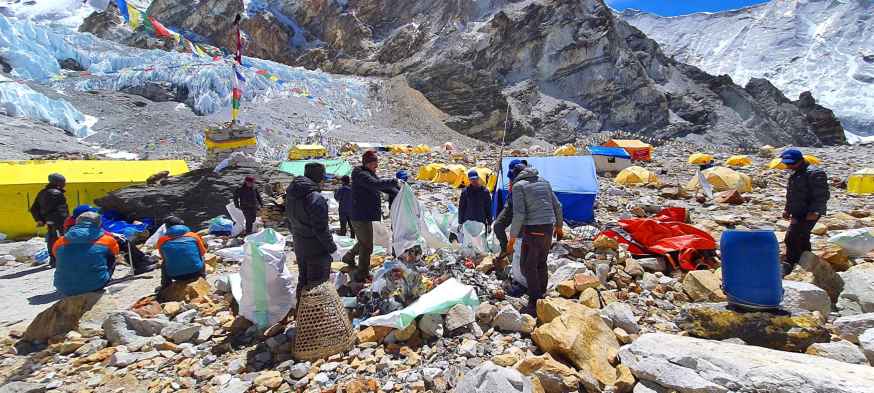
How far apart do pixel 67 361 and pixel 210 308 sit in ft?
3.12

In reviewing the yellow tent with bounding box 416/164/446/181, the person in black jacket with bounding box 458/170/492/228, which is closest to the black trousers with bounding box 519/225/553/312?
the person in black jacket with bounding box 458/170/492/228

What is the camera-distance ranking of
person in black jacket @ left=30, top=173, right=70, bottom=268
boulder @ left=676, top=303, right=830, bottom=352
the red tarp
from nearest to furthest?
boulder @ left=676, top=303, right=830, bottom=352
the red tarp
person in black jacket @ left=30, top=173, right=70, bottom=268

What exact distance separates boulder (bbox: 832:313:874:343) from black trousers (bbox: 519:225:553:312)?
180 centimetres

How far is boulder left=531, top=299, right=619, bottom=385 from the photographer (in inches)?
90.3

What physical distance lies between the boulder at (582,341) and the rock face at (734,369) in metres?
0.15

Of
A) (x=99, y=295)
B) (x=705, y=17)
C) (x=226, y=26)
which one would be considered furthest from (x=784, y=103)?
(x=226, y=26)

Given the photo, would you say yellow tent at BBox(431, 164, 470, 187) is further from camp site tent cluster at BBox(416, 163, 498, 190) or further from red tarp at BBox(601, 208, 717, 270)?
red tarp at BBox(601, 208, 717, 270)

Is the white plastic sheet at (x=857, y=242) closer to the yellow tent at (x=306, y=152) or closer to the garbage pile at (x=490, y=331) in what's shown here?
the garbage pile at (x=490, y=331)

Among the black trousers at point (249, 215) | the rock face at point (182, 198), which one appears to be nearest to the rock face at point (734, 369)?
the black trousers at point (249, 215)

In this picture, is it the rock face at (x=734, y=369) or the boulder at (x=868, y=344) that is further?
the boulder at (x=868, y=344)

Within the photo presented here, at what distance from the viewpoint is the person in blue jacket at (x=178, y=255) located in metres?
3.74

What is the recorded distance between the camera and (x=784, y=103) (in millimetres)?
43469

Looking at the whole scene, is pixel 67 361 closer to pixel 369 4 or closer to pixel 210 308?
pixel 210 308

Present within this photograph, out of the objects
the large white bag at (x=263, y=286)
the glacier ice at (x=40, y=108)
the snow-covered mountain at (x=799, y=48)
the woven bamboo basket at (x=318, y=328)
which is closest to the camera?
the woven bamboo basket at (x=318, y=328)
